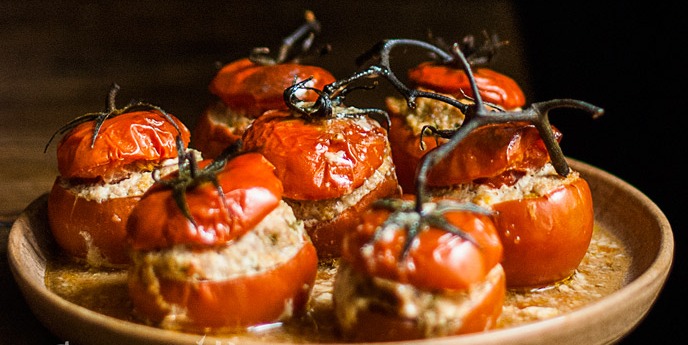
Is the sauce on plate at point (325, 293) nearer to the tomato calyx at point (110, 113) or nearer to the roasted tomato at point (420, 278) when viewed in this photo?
the roasted tomato at point (420, 278)

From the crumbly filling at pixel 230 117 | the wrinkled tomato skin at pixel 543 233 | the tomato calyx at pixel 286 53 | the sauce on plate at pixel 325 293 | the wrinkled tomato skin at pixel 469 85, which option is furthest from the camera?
the tomato calyx at pixel 286 53

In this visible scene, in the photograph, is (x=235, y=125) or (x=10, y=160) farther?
(x=10, y=160)

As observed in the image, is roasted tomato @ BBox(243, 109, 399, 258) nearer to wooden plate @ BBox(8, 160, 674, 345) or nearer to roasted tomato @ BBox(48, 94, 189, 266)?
roasted tomato @ BBox(48, 94, 189, 266)

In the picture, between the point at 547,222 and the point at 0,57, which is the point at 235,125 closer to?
the point at 547,222

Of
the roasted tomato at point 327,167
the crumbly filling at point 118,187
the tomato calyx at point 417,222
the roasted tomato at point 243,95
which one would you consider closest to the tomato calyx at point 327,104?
the roasted tomato at point 327,167

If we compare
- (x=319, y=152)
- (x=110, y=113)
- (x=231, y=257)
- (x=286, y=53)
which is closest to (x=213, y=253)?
(x=231, y=257)

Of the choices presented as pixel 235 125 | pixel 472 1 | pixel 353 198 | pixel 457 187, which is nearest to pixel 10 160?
pixel 235 125
